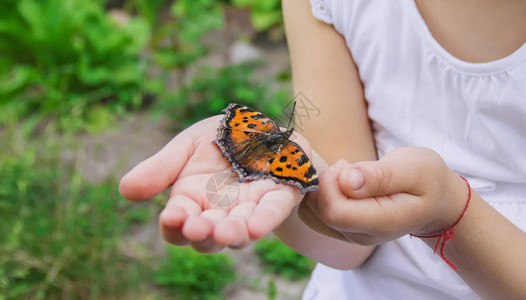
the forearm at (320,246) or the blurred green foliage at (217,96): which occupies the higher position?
the forearm at (320,246)

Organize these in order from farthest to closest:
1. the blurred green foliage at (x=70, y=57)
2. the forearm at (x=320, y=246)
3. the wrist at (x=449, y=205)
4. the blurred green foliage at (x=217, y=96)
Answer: the blurred green foliage at (x=70, y=57), the blurred green foliage at (x=217, y=96), the forearm at (x=320, y=246), the wrist at (x=449, y=205)

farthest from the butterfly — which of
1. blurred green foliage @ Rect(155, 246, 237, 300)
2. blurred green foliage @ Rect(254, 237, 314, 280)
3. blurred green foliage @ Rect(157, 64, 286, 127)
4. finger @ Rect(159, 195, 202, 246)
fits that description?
blurred green foliage @ Rect(157, 64, 286, 127)

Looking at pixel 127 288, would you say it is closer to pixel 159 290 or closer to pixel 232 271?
pixel 159 290

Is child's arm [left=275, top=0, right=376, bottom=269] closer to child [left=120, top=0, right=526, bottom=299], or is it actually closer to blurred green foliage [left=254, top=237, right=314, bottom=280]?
child [left=120, top=0, right=526, bottom=299]

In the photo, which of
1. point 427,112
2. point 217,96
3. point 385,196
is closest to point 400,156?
Result: point 385,196

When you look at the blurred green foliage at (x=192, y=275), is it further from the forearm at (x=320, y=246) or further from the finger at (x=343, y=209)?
the finger at (x=343, y=209)

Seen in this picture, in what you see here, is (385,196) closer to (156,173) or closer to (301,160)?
(301,160)

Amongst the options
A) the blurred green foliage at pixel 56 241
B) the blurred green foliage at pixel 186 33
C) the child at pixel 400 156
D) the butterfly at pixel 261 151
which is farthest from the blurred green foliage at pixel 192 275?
the blurred green foliage at pixel 186 33
